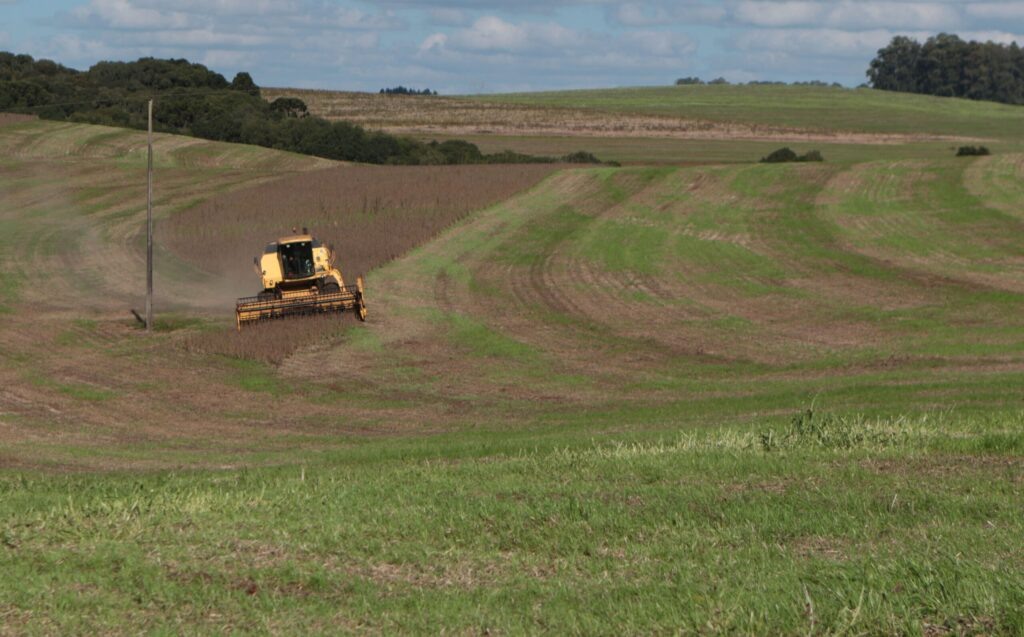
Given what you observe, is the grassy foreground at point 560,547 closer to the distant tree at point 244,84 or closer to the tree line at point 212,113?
the tree line at point 212,113

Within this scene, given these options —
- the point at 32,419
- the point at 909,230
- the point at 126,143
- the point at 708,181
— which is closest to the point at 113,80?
the point at 126,143

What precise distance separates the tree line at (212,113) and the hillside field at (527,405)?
10.7m

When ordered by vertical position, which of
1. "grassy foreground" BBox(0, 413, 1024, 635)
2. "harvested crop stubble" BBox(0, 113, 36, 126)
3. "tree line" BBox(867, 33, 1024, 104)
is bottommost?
"grassy foreground" BBox(0, 413, 1024, 635)

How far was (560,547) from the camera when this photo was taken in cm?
916

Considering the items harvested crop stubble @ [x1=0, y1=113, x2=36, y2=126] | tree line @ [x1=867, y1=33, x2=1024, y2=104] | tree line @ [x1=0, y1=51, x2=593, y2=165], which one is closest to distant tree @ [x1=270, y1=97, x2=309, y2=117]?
tree line @ [x1=0, y1=51, x2=593, y2=165]

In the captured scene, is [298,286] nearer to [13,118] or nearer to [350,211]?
[350,211]

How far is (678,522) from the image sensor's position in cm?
958

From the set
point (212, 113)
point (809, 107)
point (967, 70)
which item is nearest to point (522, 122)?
point (212, 113)

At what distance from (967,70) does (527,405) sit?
17457 cm

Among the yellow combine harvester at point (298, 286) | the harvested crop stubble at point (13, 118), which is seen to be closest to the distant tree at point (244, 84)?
the harvested crop stubble at point (13, 118)

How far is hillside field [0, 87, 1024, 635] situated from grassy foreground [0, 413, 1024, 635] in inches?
1.6

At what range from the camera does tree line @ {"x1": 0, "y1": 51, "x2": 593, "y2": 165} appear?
267 ft

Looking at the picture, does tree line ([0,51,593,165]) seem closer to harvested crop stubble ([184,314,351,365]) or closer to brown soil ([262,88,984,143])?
brown soil ([262,88,984,143])

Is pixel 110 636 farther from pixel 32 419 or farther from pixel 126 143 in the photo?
pixel 126 143
